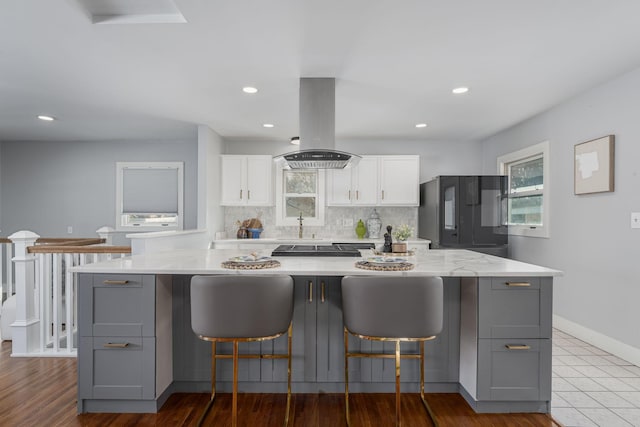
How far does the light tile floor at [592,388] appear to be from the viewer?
204cm

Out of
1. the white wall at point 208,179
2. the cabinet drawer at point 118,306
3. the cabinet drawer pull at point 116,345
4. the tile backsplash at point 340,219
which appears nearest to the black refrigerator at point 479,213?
the tile backsplash at point 340,219

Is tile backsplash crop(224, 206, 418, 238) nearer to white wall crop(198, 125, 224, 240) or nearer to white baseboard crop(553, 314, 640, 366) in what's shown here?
white wall crop(198, 125, 224, 240)

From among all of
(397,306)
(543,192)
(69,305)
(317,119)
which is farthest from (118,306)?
(543,192)

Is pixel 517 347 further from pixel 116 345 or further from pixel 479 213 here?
pixel 479 213

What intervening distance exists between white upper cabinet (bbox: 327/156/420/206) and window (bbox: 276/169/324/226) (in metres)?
0.32

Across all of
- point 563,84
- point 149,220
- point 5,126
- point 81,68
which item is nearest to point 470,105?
point 563,84

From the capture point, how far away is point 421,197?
17.0ft

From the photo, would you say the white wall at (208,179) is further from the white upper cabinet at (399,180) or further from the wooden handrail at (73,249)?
the white upper cabinet at (399,180)

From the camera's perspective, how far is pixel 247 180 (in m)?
5.02

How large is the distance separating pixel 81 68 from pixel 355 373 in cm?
314

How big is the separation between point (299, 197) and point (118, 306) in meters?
3.47

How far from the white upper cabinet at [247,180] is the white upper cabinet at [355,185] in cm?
92

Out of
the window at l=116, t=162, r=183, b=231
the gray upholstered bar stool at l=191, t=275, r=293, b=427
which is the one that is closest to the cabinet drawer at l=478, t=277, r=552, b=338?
the gray upholstered bar stool at l=191, t=275, r=293, b=427

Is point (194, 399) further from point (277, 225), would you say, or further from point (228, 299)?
point (277, 225)
